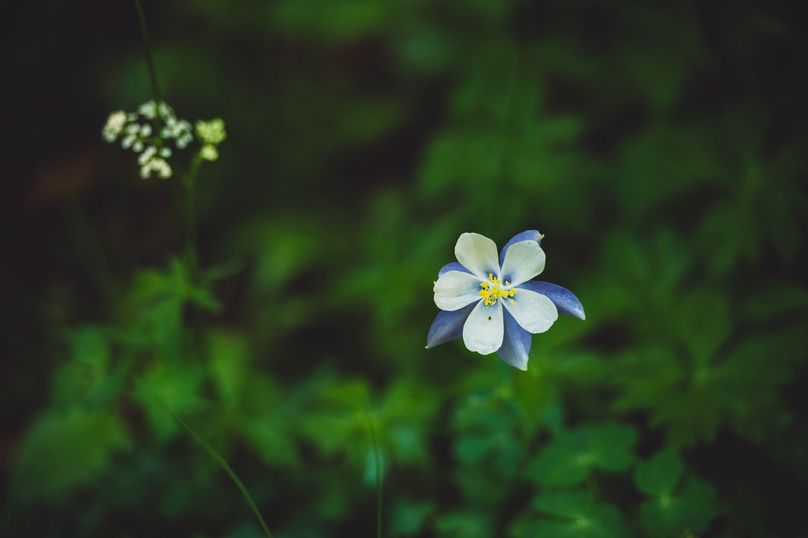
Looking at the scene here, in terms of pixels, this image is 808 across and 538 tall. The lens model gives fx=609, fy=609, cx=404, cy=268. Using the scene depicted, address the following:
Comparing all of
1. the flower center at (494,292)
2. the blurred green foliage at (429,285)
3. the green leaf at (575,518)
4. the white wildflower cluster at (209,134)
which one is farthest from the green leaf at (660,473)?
the white wildflower cluster at (209,134)

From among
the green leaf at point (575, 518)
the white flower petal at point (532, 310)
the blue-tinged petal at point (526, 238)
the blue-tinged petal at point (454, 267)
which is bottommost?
the green leaf at point (575, 518)

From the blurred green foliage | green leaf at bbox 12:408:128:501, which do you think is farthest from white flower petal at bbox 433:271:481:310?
green leaf at bbox 12:408:128:501

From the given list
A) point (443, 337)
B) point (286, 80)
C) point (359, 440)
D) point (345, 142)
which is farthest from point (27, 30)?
point (443, 337)

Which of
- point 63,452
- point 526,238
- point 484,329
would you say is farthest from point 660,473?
point 63,452

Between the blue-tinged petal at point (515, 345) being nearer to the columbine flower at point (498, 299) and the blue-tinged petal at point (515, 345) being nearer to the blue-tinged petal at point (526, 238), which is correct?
the columbine flower at point (498, 299)

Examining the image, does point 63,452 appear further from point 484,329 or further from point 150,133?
point 484,329

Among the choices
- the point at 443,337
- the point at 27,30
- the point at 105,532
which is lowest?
the point at 105,532

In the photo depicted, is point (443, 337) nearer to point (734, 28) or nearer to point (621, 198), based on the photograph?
point (621, 198)
